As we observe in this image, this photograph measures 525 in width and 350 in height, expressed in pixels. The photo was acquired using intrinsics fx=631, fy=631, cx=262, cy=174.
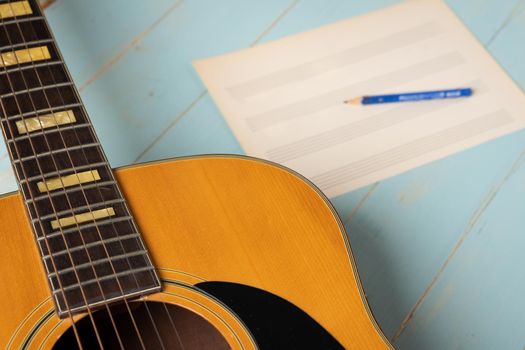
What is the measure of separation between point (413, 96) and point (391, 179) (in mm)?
141

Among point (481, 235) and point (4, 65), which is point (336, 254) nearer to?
point (481, 235)

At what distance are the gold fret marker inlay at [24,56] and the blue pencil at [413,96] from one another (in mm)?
425

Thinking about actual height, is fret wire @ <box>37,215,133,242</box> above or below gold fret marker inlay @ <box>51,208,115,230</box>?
below

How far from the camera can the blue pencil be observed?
914mm

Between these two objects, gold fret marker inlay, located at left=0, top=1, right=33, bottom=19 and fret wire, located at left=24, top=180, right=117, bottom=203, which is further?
gold fret marker inlay, located at left=0, top=1, right=33, bottom=19

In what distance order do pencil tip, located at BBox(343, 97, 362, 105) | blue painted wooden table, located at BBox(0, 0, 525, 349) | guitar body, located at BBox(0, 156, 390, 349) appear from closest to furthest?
guitar body, located at BBox(0, 156, 390, 349)
blue painted wooden table, located at BBox(0, 0, 525, 349)
pencil tip, located at BBox(343, 97, 362, 105)

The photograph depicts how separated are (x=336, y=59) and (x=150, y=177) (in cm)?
43

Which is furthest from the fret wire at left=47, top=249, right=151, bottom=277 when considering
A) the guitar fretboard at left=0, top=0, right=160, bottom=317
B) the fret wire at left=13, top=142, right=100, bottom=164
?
the fret wire at left=13, top=142, right=100, bottom=164

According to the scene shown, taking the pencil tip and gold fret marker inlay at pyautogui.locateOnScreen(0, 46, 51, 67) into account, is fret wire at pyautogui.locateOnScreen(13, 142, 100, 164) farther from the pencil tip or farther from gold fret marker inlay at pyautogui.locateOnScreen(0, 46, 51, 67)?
the pencil tip

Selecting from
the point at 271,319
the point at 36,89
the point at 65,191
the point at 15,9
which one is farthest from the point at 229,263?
the point at 15,9

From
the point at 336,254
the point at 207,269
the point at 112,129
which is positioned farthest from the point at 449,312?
the point at 112,129

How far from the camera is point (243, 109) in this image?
2.96ft

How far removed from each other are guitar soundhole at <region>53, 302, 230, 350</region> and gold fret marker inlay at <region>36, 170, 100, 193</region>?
13 centimetres

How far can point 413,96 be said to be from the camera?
3.03 ft
